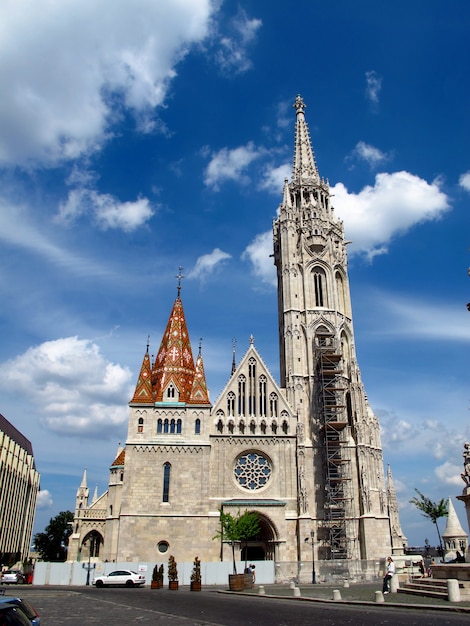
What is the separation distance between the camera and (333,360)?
4466cm

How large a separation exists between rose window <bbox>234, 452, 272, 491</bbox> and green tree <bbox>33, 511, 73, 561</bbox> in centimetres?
4543

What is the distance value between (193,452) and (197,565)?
38.8ft

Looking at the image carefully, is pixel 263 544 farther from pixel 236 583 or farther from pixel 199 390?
pixel 236 583

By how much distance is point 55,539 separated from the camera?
7675 cm

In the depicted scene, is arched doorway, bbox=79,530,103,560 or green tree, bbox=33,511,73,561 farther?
green tree, bbox=33,511,73,561

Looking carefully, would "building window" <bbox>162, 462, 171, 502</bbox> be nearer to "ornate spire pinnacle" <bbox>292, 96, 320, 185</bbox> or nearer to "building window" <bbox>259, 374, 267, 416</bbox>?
"building window" <bbox>259, 374, 267, 416</bbox>

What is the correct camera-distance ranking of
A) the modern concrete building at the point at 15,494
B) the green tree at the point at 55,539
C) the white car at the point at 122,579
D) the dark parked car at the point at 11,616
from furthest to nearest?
1. the green tree at the point at 55,539
2. the modern concrete building at the point at 15,494
3. the white car at the point at 122,579
4. the dark parked car at the point at 11,616

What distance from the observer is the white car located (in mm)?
32562

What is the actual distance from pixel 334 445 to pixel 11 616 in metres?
38.7

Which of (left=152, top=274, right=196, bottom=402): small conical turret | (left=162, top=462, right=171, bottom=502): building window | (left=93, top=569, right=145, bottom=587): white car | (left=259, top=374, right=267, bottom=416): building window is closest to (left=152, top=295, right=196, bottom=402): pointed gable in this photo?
(left=152, top=274, right=196, bottom=402): small conical turret

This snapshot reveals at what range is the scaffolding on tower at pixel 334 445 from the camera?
128 ft

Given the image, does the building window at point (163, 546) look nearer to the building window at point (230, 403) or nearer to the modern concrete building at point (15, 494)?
the building window at point (230, 403)

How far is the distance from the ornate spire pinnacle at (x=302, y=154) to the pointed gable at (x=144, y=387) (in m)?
24.6

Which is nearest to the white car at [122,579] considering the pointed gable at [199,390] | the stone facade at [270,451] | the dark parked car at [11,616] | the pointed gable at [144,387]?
the stone facade at [270,451]
